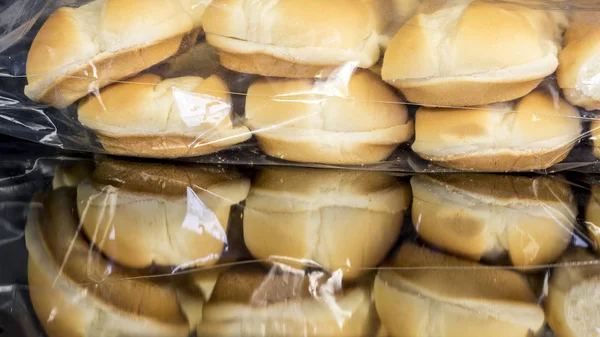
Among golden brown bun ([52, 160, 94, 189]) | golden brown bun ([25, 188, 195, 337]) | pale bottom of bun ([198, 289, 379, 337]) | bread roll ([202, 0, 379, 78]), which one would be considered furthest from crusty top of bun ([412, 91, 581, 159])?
golden brown bun ([52, 160, 94, 189])

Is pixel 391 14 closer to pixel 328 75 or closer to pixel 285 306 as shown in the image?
pixel 328 75

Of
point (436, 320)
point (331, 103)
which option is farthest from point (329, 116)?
point (436, 320)

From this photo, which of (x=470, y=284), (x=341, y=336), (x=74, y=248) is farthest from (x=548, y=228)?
(x=74, y=248)

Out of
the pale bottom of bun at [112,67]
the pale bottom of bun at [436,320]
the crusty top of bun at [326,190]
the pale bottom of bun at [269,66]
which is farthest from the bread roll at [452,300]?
the pale bottom of bun at [112,67]

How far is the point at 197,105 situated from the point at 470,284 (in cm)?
34

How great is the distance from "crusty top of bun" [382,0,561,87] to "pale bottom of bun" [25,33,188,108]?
0.80ft

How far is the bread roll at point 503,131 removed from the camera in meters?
0.59

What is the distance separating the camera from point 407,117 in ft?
2.05

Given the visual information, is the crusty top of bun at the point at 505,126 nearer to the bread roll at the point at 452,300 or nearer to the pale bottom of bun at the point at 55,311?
the bread roll at the point at 452,300

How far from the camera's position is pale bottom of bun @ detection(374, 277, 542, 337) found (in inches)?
19.3

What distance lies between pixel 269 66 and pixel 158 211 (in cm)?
21

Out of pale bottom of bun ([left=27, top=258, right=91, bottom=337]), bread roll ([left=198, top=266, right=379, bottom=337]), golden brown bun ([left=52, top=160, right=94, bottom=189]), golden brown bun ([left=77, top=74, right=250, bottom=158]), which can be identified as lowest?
golden brown bun ([left=52, top=160, right=94, bottom=189])

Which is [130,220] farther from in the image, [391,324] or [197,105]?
[391,324]

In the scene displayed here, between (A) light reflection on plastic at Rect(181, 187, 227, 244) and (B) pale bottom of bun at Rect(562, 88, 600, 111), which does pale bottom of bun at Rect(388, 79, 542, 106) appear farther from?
(A) light reflection on plastic at Rect(181, 187, 227, 244)
